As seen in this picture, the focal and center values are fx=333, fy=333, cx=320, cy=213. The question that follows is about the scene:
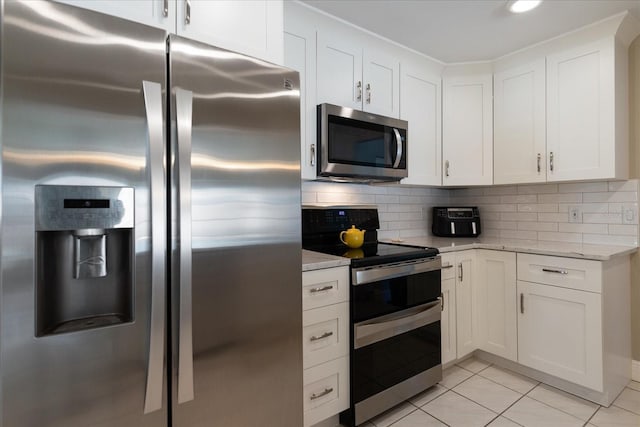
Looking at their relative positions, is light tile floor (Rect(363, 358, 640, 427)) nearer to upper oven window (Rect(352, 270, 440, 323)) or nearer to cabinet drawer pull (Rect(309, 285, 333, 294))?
upper oven window (Rect(352, 270, 440, 323))

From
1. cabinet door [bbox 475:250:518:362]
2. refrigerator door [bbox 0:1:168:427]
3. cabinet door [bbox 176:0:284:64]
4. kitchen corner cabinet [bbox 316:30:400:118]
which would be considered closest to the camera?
refrigerator door [bbox 0:1:168:427]

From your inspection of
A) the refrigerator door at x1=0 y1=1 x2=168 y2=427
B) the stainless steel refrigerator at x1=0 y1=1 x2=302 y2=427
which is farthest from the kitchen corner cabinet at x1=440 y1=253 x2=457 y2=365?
the refrigerator door at x1=0 y1=1 x2=168 y2=427

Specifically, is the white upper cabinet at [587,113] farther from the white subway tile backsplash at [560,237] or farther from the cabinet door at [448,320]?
the cabinet door at [448,320]

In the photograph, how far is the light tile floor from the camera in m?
1.84

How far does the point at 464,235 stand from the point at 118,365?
270cm

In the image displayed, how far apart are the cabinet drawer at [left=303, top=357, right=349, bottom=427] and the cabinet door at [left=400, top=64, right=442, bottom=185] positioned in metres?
1.45

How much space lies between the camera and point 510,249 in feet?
7.64

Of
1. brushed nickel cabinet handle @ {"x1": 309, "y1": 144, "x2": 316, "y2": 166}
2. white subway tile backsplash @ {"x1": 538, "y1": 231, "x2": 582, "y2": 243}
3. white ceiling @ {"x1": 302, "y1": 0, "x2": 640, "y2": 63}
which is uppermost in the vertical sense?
white ceiling @ {"x1": 302, "y1": 0, "x2": 640, "y2": 63}

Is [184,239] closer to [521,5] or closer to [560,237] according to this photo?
[521,5]

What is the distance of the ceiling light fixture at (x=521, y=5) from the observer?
1.88 meters

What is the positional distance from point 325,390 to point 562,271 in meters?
1.64

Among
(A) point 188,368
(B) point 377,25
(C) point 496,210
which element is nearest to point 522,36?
(B) point 377,25

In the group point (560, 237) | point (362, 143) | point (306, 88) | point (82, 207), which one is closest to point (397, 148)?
point (362, 143)

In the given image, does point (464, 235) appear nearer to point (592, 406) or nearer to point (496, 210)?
point (496, 210)
